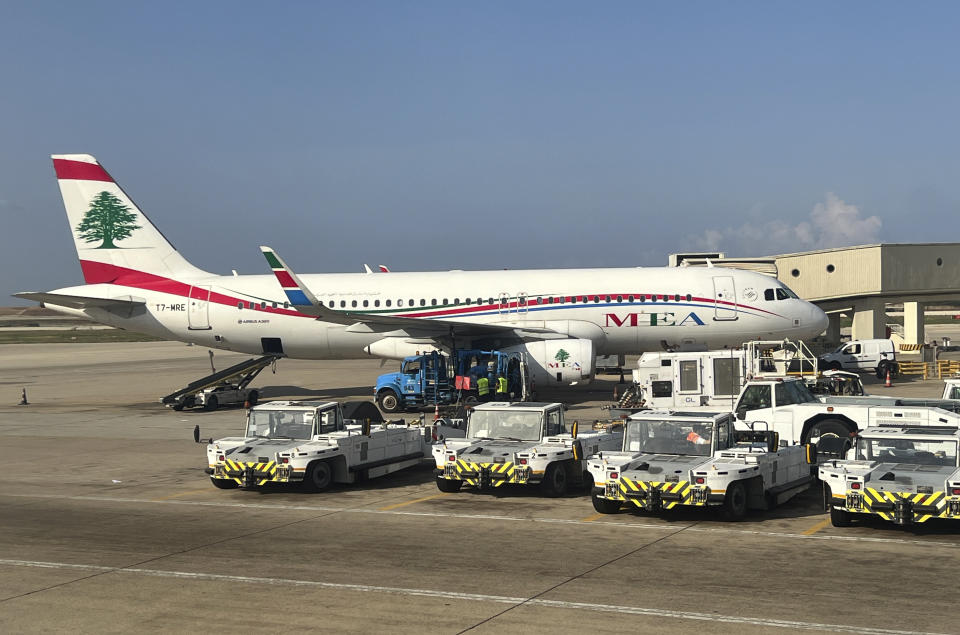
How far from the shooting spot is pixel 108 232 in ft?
145

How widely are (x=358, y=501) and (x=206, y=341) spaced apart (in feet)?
86.8

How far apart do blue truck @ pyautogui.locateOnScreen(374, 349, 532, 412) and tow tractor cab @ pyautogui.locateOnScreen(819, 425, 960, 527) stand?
19.4 meters

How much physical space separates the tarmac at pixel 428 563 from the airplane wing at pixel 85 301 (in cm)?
1998

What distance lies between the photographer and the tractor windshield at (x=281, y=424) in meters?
21.5

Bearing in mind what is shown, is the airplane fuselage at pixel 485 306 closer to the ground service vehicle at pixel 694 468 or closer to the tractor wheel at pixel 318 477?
the tractor wheel at pixel 318 477

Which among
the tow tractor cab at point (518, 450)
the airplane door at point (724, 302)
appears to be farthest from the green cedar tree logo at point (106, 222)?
the tow tractor cab at point (518, 450)

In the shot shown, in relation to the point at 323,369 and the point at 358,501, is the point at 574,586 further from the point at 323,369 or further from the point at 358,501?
the point at 323,369

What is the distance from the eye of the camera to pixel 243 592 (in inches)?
513

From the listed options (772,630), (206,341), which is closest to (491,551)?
(772,630)

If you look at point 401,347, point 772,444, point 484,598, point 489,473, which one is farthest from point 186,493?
point 401,347

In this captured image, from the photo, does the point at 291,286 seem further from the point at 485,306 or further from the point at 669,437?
the point at 669,437

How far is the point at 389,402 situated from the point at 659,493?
21.4 m

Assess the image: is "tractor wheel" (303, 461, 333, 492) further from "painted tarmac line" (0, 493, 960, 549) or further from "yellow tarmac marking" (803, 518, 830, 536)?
"yellow tarmac marking" (803, 518, 830, 536)

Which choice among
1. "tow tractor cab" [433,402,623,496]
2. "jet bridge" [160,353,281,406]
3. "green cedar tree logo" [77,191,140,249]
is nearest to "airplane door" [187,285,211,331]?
"jet bridge" [160,353,281,406]
